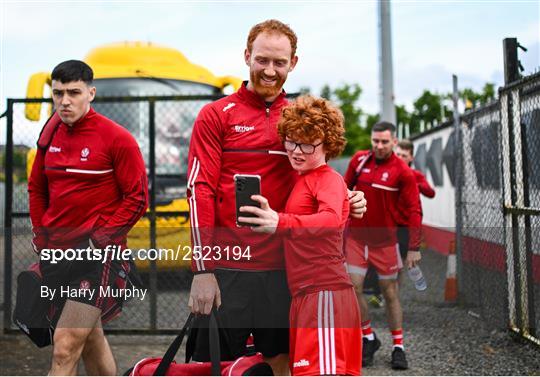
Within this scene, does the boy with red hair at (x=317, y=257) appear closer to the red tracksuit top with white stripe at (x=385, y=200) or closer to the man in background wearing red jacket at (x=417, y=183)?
the red tracksuit top with white stripe at (x=385, y=200)

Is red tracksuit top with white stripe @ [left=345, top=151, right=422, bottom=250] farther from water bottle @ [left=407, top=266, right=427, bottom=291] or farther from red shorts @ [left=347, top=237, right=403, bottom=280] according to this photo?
water bottle @ [left=407, top=266, right=427, bottom=291]

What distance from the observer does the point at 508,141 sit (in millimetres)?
6977

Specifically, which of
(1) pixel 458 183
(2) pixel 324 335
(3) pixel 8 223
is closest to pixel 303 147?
(2) pixel 324 335

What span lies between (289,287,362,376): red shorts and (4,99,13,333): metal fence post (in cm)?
483

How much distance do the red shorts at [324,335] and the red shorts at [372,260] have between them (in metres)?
3.23

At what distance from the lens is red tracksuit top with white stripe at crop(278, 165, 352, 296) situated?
122 inches

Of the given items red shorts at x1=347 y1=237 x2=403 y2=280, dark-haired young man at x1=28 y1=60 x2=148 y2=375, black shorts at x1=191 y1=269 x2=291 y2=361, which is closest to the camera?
black shorts at x1=191 y1=269 x2=291 y2=361

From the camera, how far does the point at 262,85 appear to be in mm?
3367

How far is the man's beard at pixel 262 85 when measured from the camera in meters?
3.36

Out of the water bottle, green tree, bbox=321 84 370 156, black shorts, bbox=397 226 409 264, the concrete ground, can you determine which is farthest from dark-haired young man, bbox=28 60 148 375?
green tree, bbox=321 84 370 156

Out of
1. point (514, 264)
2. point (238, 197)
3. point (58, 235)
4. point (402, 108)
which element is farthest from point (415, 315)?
point (402, 108)

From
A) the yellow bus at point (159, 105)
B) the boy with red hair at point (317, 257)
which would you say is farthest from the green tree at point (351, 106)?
the boy with red hair at point (317, 257)

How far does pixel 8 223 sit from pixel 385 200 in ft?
12.4

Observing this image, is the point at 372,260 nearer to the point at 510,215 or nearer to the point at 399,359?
the point at 399,359
